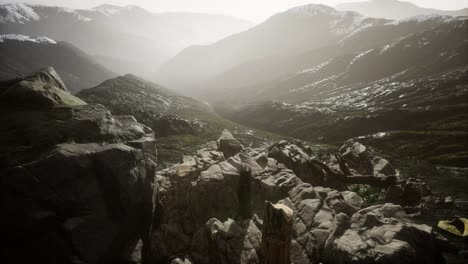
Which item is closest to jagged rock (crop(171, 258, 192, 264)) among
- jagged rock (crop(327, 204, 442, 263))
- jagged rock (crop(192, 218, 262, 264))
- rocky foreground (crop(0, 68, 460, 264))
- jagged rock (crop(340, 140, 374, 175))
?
rocky foreground (crop(0, 68, 460, 264))

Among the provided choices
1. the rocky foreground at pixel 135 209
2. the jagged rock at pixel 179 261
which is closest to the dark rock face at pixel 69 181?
the rocky foreground at pixel 135 209

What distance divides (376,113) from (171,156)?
113303mm

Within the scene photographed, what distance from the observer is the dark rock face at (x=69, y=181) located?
26594 mm

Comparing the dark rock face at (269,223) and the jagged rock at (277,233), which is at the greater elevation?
the jagged rock at (277,233)

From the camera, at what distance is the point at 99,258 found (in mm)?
28938

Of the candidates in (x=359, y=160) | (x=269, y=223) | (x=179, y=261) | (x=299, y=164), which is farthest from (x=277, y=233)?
(x=359, y=160)

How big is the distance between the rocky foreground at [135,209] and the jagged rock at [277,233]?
3.4 inches

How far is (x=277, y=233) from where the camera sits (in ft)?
81.1

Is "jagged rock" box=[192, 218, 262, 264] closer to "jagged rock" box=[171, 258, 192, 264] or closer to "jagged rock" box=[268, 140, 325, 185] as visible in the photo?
"jagged rock" box=[171, 258, 192, 264]

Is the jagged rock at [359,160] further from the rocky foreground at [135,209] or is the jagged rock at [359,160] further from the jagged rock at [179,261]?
the jagged rock at [179,261]

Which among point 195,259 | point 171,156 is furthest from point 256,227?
point 171,156

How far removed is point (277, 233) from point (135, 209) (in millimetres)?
17359

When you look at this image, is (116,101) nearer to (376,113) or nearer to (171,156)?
(171,156)

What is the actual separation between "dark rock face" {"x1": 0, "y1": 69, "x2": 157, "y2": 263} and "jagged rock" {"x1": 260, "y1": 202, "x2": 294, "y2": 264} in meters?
16.0
